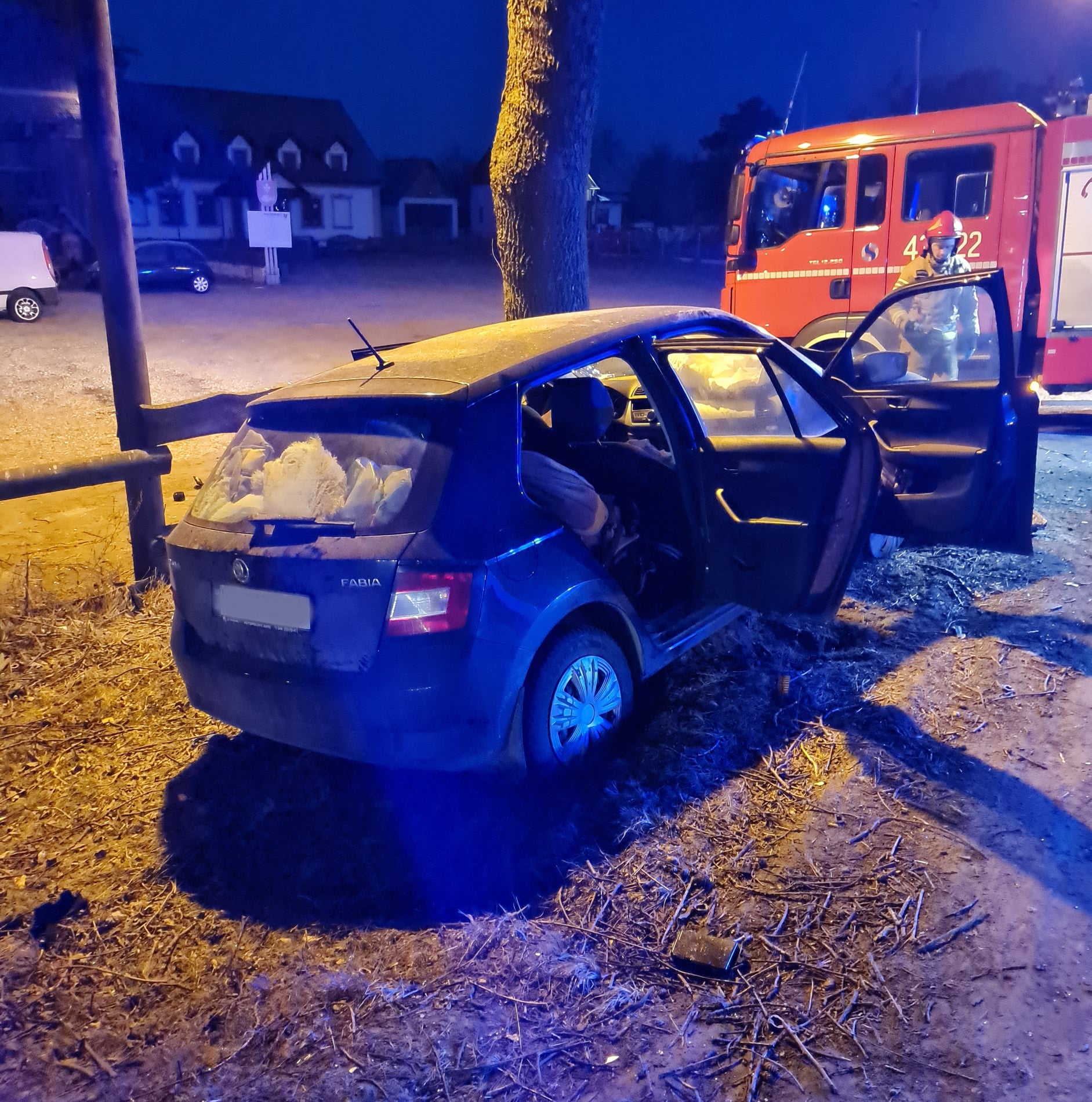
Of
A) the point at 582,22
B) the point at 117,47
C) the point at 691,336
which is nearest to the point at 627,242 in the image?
the point at 117,47

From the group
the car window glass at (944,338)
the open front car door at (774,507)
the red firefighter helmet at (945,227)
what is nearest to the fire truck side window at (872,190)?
the red firefighter helmet at (945,227)

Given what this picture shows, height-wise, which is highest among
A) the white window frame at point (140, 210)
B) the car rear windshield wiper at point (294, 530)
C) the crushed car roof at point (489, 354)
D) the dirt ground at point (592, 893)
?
the white window frame at point (140, 210)

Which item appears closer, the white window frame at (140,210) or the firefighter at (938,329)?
the firefighter at (938,329)

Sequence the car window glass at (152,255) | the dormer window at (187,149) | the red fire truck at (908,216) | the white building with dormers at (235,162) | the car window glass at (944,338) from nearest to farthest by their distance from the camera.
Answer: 1. the car window glass at (944,338)
2. the red fire truck at (908,216)
3. the car window glass at (152,255)
4. the white building with dormers at (235,162)
5. the dormer window at (187,149)

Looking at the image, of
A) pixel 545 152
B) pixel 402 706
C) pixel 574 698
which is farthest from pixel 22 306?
pixel 402 706

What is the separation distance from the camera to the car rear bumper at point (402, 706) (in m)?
2.95

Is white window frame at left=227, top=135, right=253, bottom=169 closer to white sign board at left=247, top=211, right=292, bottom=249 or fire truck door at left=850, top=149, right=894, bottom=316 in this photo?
white sign board at left=247, top=211, right=292, bottom=249

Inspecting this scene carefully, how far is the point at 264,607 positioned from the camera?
3.09m

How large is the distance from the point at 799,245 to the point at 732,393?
20.1ft

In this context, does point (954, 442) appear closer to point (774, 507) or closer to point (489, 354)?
point (774, 507)

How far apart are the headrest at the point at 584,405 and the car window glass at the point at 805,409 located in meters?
0.89

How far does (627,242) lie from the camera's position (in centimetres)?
4747

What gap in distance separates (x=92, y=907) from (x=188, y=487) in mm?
5266

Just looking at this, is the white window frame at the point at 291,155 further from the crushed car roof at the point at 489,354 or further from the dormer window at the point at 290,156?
the crushed car roof at the point at 489,354
